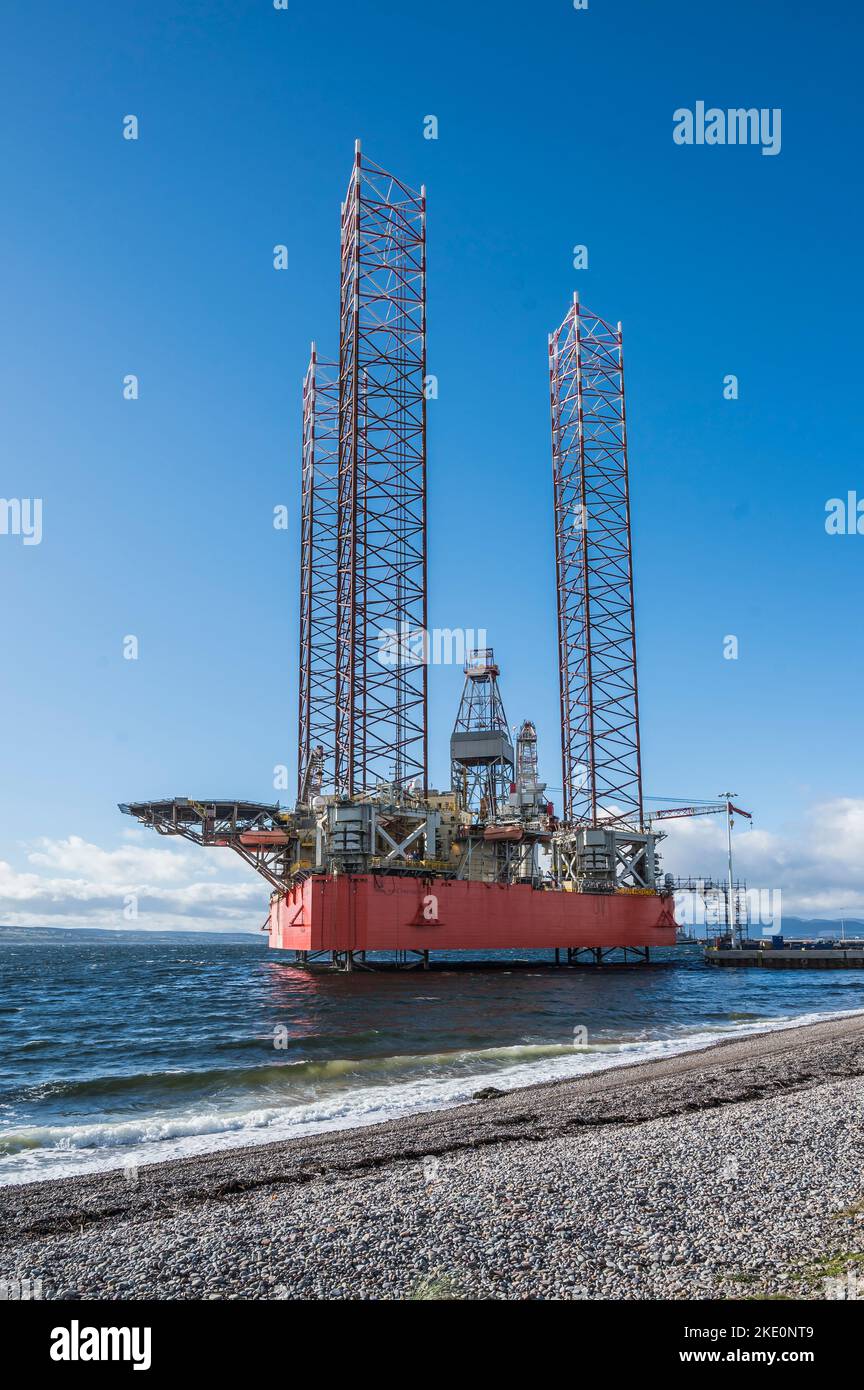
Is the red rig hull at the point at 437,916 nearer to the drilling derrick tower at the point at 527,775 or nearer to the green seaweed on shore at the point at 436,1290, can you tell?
the drilling derrick tower at the point at 527,775

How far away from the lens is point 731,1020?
31828 mm

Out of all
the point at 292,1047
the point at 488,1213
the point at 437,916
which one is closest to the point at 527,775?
the point at 437,916

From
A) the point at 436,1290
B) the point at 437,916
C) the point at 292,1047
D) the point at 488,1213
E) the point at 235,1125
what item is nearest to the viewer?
the point at 436,1290

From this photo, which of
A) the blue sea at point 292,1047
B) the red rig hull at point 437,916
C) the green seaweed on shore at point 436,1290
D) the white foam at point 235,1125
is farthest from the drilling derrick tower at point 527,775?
the green seaweed on shore at point 436,1290

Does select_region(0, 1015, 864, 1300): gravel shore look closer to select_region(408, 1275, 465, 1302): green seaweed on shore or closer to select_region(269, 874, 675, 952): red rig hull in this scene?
select_region(408, 1275, 465, 1302): green seaweed on shore

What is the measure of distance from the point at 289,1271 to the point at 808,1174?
5352 mm

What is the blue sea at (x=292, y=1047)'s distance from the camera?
14.8 metres

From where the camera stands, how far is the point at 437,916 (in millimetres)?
52812

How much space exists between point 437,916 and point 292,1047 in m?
30.1

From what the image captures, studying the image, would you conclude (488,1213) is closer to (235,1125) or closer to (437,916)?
(235,1125)

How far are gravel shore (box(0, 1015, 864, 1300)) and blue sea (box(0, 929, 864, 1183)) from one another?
8.60 feet
